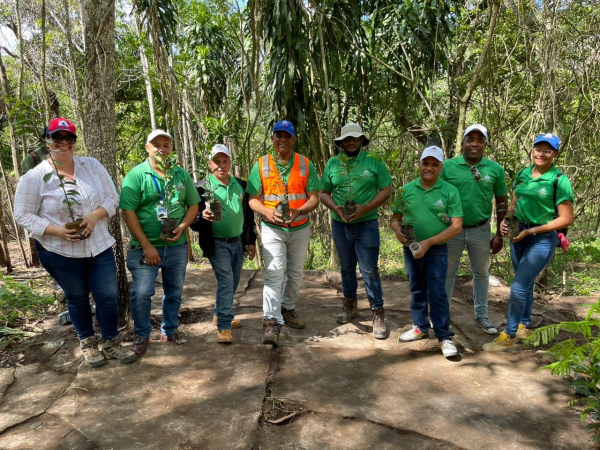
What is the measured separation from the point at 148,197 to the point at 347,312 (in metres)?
2.21

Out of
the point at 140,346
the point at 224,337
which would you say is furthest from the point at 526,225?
the point at 140,346

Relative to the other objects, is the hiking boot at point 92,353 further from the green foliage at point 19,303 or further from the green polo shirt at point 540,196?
the green polo shirt at point 540,196

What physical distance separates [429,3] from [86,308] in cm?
638

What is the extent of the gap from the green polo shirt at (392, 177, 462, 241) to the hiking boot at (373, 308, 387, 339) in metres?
0.86

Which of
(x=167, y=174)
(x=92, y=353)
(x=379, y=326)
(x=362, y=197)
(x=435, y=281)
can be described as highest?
(x=167, y=174)

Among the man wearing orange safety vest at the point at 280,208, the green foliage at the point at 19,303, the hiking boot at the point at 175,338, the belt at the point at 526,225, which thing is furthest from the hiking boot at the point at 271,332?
the green foliage at the point at 19,303

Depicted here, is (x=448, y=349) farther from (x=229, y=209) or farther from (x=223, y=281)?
(x=229, y=209)

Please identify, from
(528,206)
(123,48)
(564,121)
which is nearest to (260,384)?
(528,206)

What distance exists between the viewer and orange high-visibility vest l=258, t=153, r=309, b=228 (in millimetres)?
3564

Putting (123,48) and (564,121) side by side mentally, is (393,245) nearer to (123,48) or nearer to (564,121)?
(564,121)

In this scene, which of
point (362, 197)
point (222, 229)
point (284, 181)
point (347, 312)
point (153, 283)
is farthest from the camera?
point (347, 312)

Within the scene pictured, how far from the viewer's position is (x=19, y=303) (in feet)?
15.0

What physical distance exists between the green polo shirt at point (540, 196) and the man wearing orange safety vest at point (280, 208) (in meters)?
1.76

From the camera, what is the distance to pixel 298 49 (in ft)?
18.5
